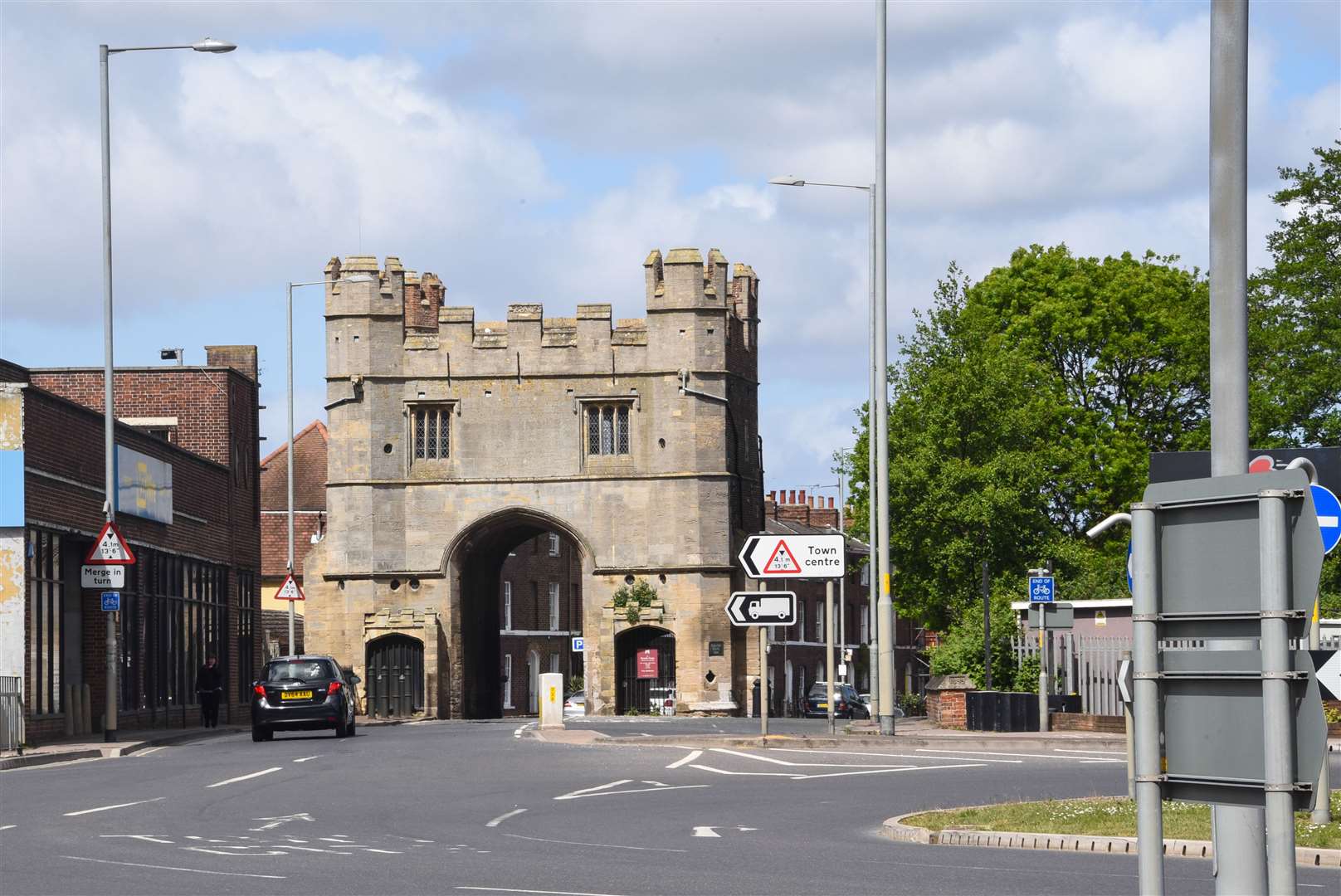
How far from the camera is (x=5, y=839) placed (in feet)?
51.3

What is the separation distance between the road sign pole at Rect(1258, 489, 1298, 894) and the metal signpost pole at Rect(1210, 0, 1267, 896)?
1535 mm

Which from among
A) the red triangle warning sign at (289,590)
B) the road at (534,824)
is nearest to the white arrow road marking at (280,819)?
Answer: the road at (534,824)

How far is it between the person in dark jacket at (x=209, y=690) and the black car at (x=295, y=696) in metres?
8.41

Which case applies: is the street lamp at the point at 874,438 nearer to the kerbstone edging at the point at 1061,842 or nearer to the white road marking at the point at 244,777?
the white road marking at the point at 244,777

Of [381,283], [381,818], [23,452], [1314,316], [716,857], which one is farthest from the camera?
[381,283]

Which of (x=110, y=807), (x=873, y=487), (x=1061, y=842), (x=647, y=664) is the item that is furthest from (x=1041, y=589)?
(x=647, y=664)

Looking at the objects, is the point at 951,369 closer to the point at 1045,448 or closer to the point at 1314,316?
the point at 1045,448

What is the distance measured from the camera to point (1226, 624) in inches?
240

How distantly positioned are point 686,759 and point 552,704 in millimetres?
12625

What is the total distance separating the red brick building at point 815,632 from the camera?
9469 centimetres

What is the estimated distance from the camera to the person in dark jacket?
145 feet

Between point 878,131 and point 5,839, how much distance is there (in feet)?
70.0

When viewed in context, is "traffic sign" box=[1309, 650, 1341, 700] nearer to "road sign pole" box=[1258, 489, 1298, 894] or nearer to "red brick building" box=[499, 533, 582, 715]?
"road sign pole" box=[1258, 489, 1298, 894]

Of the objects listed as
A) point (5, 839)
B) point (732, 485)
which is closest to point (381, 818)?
point (5, 839)
